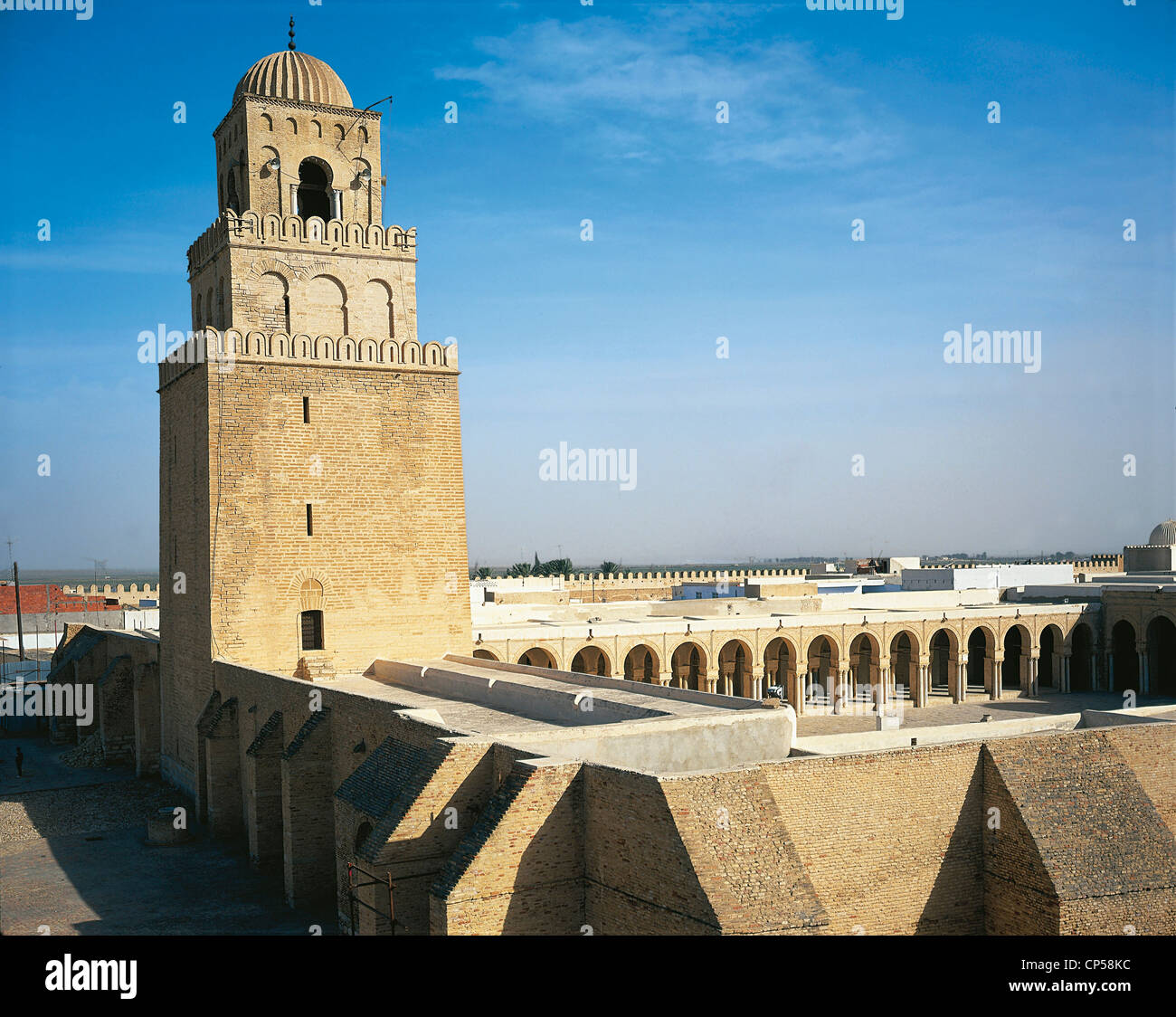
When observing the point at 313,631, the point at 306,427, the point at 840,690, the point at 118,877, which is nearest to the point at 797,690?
the point at 840,690

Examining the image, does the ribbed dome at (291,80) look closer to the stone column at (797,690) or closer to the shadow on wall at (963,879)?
the shadow on wall at (963,879)

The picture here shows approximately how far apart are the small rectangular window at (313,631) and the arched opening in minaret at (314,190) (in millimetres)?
8291

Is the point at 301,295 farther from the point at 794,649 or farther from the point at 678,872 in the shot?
the point at 794,649

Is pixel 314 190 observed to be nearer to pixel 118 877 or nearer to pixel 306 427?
pixel 306 427

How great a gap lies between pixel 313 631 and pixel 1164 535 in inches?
1644

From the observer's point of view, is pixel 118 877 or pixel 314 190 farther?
pixel 314 190

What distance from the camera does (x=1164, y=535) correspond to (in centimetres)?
4881

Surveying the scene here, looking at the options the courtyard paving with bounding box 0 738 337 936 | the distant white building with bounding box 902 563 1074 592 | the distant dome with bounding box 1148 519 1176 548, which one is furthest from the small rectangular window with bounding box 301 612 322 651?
the distant dome with bounding box 1148 519 1176 548

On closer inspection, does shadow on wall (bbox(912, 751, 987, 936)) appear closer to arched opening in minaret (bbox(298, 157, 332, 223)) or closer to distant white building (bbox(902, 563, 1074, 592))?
arched opening in minaret (bbox(298, 157, 332, 223))

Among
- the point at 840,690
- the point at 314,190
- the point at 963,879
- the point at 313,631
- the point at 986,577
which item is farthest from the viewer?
the point at 986,577
